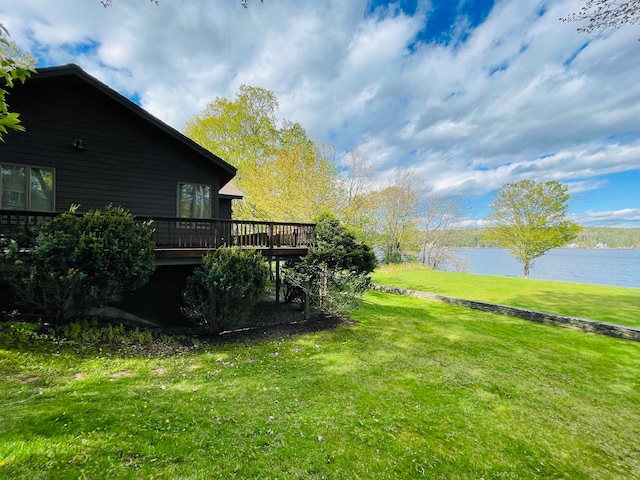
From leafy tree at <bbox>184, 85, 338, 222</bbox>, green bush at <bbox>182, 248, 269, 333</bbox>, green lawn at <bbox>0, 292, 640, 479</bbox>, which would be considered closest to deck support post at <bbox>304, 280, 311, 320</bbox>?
green bush at <bbox>182, 248, 269, 333</bbox>

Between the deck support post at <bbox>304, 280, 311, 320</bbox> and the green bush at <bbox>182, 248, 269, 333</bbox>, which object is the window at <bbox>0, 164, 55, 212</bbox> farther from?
the deck support post at <bbox>304, 280, 311, 320</bbox>

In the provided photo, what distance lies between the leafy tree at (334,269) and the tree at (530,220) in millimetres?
23476

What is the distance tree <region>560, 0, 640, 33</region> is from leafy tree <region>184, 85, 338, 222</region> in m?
14.5

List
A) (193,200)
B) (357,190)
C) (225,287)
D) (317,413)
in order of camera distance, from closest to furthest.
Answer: (317,413)
(225,287)
(193,200)
(357,190)

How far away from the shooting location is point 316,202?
58.6 feet

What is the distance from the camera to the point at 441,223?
28.1 m

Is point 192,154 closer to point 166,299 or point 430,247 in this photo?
point 166,299

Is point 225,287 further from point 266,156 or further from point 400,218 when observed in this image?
point 400,218

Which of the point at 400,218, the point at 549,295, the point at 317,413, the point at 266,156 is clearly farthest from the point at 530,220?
the point at 317,413

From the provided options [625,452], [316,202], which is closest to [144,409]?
[625,452]

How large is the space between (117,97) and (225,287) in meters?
6.83

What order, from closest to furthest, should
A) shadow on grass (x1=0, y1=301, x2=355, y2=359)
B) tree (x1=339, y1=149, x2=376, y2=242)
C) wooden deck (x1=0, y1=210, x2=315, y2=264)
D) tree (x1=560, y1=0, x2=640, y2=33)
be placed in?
tree (x1=560, y1=0, x2=640, y2=33)
shadow on grass (x1=0, y1=301, x2=355, y2=359)
wooden deck (x1=0, y1=210, x2=315, y2=264)
tree (x1=339, y1=149, x2=376, y2=242)

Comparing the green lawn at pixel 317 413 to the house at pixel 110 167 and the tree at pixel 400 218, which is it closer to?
the house at pixel 110 167

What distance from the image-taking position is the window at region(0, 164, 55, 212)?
7.21m
